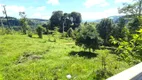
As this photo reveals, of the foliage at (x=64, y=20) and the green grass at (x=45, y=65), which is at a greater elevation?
the foliage at (x=64, y=20)

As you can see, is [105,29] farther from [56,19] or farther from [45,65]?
[56,19]

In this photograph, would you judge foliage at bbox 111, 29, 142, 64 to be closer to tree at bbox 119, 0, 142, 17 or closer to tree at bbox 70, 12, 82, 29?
tree at bbox 119, 0, 142, 17

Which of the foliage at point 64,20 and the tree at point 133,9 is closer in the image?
the tree at point 133,9

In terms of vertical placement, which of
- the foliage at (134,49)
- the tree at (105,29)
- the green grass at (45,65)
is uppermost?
the foliage at (134,49)

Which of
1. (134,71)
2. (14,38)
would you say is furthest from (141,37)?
(14,38)

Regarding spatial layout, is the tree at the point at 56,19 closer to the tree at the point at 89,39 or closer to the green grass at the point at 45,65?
the tree at the point at 89,39

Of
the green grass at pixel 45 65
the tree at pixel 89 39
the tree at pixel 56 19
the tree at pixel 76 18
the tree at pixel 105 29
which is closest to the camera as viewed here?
the green grass at pixel 45 65

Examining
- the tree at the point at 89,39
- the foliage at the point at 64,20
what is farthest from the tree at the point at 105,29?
the foliage at the point at 64,20

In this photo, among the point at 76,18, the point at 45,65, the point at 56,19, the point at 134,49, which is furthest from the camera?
the point at 76,18

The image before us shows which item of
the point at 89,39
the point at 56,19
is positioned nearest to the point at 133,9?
the point at 89,39

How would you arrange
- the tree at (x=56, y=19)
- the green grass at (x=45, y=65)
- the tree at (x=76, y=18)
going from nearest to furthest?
the green grass at (x=45, y=65), the tree at (x=56, y=19), the tree at (x=76, y=18)

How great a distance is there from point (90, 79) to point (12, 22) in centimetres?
14194

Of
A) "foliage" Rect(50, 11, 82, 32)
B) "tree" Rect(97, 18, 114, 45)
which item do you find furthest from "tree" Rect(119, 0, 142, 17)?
"foliage" Rect(50, 11, 82, 32)

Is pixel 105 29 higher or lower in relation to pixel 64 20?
lower
